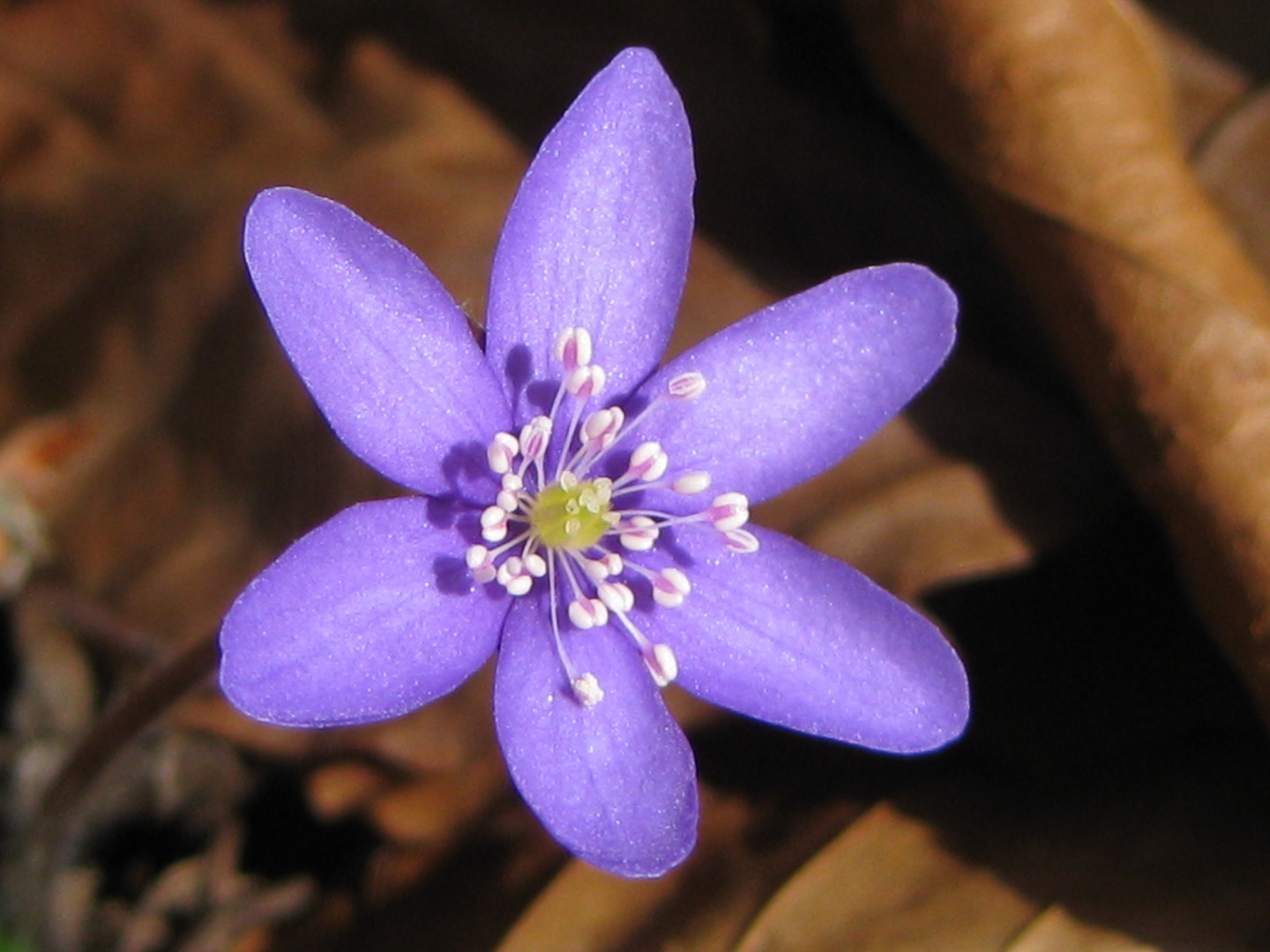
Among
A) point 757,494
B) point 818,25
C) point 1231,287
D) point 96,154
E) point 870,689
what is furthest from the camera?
point 818,25

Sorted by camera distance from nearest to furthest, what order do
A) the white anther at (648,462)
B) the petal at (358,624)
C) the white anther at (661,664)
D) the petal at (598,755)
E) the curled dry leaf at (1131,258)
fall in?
the petal at (358,624), the petal at (598,755), the white anther at (661,664), the white anther at (648,462), the curled dry leaf at (1131,258)

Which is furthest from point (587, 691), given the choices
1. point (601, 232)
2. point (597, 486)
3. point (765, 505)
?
point (765, 505)

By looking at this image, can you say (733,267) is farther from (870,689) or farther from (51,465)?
(51,465)

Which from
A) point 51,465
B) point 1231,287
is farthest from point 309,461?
point 1231,287

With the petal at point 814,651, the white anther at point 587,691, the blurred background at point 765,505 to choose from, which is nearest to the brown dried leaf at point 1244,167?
the blurred background at point 765,505

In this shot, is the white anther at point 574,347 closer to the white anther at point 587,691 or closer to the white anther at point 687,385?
the white anther at point 687,385

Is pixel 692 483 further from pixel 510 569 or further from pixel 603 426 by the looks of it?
pixel 510 569

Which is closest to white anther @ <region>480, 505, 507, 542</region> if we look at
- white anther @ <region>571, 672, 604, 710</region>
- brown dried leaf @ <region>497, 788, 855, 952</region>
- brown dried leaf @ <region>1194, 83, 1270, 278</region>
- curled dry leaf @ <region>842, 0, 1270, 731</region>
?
white anther @ <region>571, 672, 604, 710</region>
